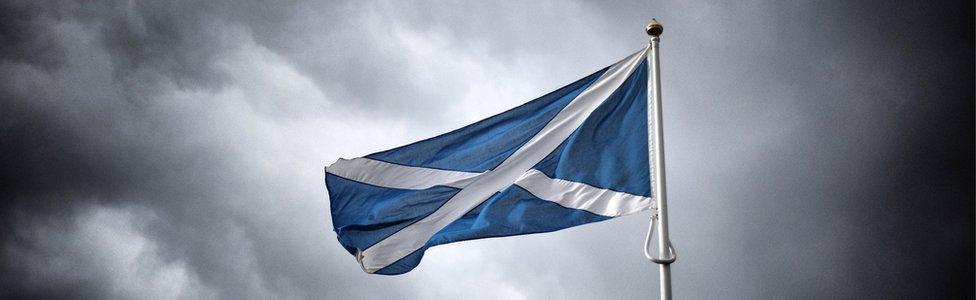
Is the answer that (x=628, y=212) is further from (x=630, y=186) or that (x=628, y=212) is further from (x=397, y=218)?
(x=397, y=218)

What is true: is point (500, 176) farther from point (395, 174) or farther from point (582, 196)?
point (395, 174)

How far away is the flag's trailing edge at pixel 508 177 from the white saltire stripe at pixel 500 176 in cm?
2

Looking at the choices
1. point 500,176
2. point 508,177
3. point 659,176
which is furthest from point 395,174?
point 659,176

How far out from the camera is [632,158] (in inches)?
585

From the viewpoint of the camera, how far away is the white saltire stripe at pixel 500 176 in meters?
15.7

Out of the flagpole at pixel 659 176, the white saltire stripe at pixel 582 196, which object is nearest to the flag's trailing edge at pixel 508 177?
the white saltire stripe at pixel 582 196

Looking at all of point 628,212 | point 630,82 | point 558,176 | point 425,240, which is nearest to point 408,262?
point 425,240

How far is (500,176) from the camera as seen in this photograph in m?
16.1

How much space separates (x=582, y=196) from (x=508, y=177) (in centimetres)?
174

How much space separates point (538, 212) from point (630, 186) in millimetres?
1799

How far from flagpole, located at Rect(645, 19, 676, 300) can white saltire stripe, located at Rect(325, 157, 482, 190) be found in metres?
3.90

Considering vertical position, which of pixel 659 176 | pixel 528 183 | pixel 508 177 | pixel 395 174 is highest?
pixel 395 174

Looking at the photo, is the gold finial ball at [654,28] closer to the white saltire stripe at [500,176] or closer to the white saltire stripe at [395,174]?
the white saltire stripe at [500,176]

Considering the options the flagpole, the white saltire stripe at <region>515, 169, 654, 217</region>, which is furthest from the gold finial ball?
the white saltire stripe at <region>515, 169, 654, 217</region>
